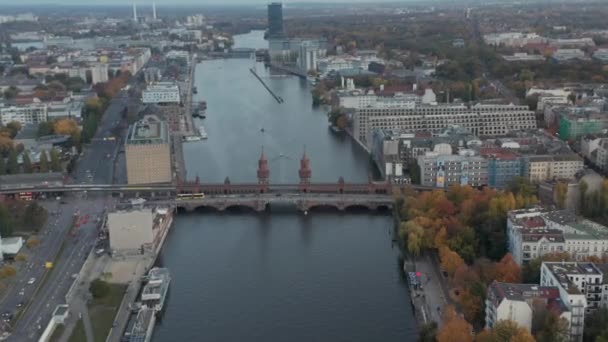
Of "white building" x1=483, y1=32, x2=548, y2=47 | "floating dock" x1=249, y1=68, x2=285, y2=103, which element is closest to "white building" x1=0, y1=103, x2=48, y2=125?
"floating dock" x1=249, y1=68, x2=285, y2=103

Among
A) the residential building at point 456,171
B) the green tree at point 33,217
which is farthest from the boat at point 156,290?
the residential building at point 456,171

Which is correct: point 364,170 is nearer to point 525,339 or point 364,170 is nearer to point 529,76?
point 525,339

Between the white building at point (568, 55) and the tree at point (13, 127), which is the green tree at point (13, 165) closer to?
the tree at point (13, 127)

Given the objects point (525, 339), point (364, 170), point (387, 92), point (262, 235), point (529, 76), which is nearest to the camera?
point (525, 339)

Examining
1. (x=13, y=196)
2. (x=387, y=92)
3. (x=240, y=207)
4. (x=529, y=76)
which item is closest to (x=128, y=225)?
(x=240, y=207)

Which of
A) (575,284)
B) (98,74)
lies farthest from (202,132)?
(575,284)
